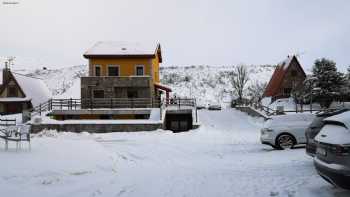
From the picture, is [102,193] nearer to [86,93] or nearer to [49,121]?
[49,121]

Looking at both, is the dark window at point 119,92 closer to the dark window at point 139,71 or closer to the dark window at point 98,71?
the dark window at point 139,71

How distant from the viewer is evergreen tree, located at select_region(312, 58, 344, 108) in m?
38.1

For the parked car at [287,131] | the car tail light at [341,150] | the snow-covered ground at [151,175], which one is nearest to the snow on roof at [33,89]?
the snow-covered ground at [151,175]

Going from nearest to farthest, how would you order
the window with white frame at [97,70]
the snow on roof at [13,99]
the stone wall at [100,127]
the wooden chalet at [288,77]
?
1. the stone wall at [100,127]
2. the window with white frame at [97,70]
3. the wooden chalet at [288,77]
4. the snow on roof at [13,99]

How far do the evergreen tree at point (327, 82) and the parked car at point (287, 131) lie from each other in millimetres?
25343

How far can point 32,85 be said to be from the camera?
2186 inches

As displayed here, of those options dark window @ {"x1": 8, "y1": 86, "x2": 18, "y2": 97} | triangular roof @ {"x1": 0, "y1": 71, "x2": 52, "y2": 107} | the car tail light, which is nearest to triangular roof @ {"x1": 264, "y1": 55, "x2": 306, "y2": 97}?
triangular roof @ {"x1": 0, "y1": 71, "x2": 52, "y2": 107}

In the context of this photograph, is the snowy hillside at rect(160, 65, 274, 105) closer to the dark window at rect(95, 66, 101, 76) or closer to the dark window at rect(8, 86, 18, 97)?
the dark window at rect(8, 86, 18, 97)

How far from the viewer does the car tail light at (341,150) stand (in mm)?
5750

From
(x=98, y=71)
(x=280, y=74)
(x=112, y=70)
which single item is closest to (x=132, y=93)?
(x=112, y=70)

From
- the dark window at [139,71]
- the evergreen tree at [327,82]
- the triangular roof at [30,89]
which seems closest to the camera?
the evergreen tree at [327,82]

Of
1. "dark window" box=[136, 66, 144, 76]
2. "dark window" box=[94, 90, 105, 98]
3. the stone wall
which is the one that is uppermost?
"dark window" box=[136, 66, 144, 76]

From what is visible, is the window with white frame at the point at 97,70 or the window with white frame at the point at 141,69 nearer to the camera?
the window with white frame at the point at 97,70

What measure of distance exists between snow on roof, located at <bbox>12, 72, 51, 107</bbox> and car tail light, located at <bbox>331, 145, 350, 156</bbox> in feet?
167
